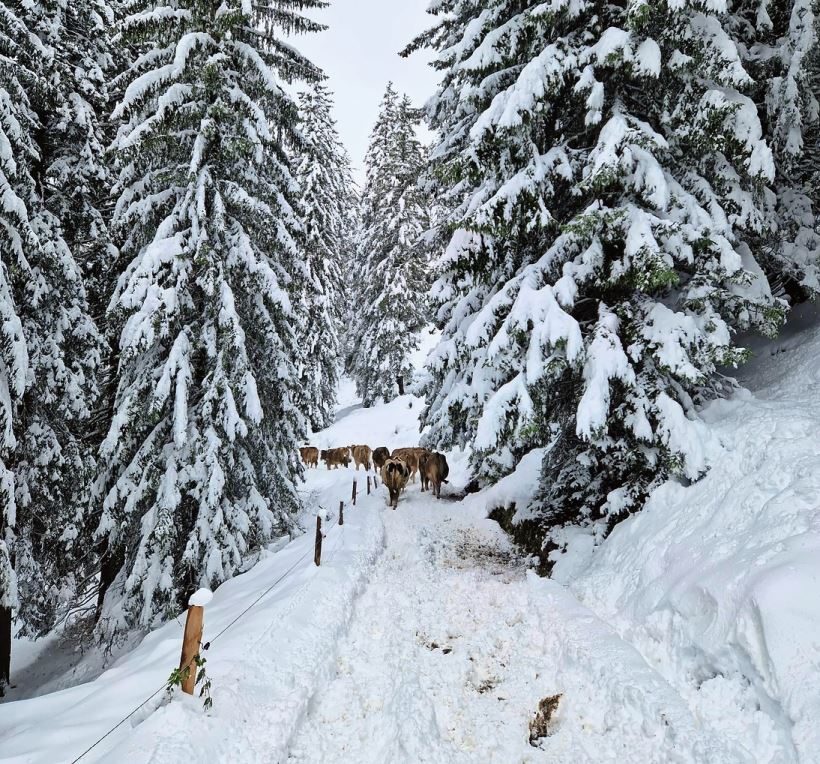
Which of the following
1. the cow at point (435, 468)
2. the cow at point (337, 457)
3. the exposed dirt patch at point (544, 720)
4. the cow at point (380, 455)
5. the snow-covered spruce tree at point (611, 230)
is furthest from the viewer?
the cow at point (337, 457)

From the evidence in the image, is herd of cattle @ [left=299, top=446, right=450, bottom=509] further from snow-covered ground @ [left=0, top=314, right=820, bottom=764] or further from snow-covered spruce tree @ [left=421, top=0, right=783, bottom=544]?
snow-covered ground @ [left=0, top=314, right=820, bottom=764]

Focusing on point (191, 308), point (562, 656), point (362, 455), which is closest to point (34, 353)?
point (191, 308)

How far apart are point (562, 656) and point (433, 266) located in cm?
688

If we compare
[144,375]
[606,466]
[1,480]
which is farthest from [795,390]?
[1,480]

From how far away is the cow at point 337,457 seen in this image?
26047 millimetres

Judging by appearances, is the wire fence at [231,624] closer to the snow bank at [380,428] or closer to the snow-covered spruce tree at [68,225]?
the snow-covered spruce tree at [68,225]

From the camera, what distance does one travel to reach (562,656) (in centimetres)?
557

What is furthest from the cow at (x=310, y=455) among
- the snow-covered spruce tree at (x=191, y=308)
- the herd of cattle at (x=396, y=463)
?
the snow-covered spruce tree at (x=191, y=308)

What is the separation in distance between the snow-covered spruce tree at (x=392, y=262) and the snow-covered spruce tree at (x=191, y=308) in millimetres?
20170

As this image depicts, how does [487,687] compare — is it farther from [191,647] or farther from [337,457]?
[337,457]

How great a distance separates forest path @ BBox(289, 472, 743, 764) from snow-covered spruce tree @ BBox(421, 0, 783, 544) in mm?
2102

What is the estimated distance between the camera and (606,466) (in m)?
8.05

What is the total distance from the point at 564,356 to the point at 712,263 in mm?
2486

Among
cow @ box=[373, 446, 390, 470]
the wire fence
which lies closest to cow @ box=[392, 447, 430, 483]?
cow @ box=[373, 446, 390, 470]
